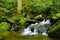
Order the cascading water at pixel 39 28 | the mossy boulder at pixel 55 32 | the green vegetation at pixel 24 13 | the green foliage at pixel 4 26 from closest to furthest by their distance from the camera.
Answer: the mossy boulder at pixel 55 32 < the cascading water at pixel 39 28 < the green foliage at pixel 4 26 < the green vegetation at pixel 24 13

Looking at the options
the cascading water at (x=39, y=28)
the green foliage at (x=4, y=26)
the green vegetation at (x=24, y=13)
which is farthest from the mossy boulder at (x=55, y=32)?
the green foliage at (x=4, y=26)

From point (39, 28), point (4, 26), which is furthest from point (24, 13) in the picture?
point (39, 28)

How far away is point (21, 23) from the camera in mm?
17156

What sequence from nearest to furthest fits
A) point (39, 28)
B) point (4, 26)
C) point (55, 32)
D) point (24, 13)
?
point (55, 32) < point (39, 28) < point (4, 26) < point (24, 13)

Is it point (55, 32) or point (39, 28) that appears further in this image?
point (39, 28)

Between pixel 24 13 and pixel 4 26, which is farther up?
pixel 24 13

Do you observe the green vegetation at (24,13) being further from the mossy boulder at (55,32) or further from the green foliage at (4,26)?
the mossy boulder at (55,32)

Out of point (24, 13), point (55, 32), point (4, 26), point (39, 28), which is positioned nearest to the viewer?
point (55, 32)

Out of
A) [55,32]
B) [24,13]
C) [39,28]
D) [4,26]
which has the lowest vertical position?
[39,28]

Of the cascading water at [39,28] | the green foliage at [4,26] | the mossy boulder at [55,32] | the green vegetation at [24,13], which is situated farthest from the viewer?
the green vegetation at [24,13]

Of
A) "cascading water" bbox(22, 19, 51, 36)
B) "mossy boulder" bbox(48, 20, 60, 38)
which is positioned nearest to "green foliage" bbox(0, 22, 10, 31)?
"cascading water" bbox(22, 19, 51, 36)

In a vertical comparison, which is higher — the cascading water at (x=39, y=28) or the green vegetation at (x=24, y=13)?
the green vegetation at (x=24, y=13)

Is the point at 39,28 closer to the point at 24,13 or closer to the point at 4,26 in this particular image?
the point at 4,26

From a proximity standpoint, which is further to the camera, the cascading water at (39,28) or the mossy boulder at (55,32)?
the cascading water at (39,28)
